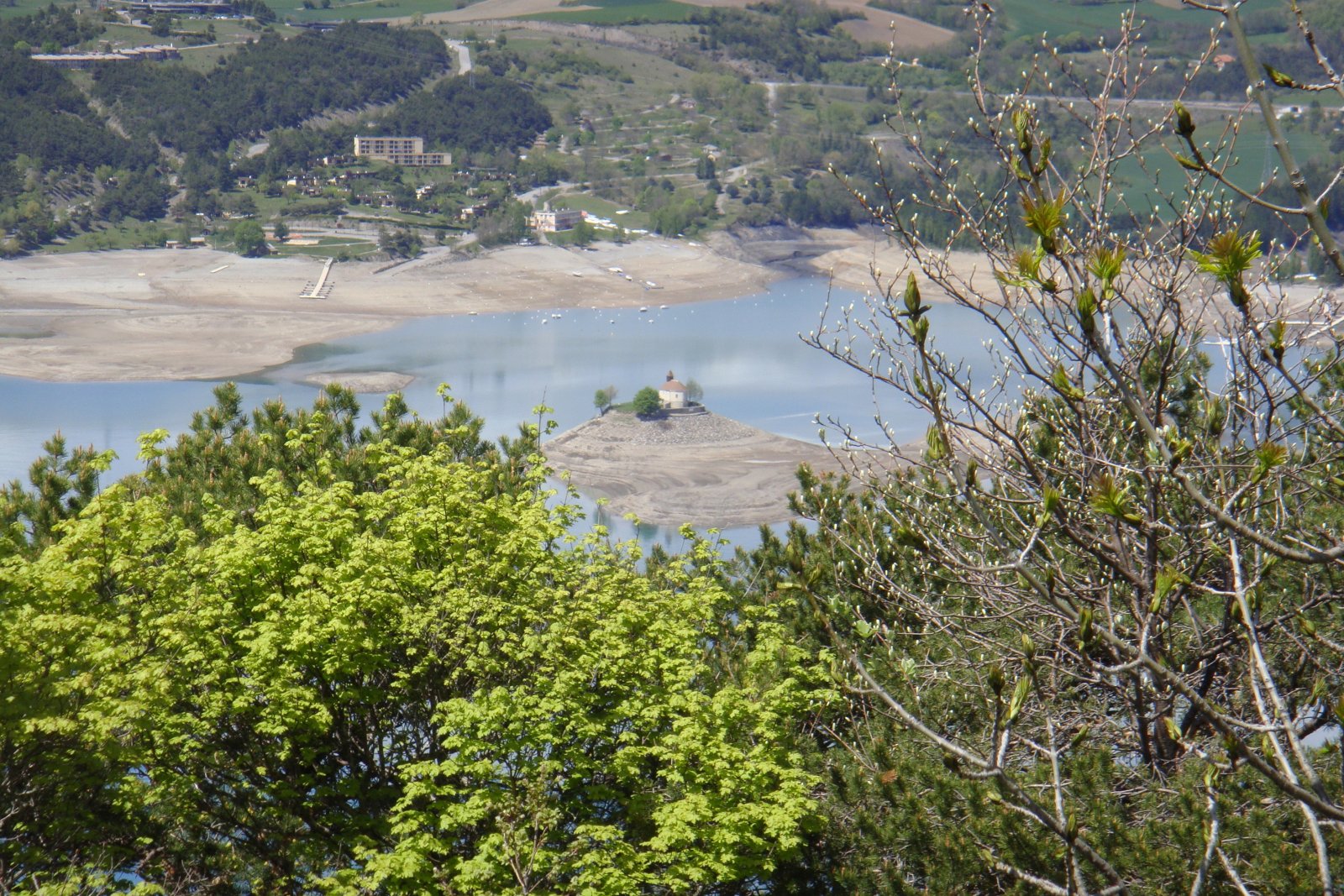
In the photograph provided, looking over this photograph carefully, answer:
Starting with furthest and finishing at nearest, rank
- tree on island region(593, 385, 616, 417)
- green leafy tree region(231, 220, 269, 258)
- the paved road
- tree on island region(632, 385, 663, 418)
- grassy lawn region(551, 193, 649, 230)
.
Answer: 1. the paved road
2. grassy lawn region(551, 193, 649, 230)
3. green leafy tree region(231, 220, 269, 258)
4. tree on island region(593, 385, 616, 417)
5. tree on island region(632, 385, 663, 418)

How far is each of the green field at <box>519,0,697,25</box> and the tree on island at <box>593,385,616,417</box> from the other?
93.6 m

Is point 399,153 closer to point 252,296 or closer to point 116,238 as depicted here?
point 116,238

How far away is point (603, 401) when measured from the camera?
38.2 meters

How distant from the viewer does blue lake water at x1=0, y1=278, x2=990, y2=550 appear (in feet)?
115

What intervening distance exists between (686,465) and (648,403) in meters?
4.41

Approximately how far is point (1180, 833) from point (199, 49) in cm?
11147

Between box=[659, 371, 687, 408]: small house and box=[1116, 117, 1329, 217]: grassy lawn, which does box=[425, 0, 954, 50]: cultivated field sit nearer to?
box=[1116, 117, 1329, 217]: grassy lawn

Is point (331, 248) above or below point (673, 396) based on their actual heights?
above

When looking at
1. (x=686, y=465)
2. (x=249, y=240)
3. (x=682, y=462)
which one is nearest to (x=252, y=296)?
(x=249, y=240)

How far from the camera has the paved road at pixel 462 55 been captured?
113 m

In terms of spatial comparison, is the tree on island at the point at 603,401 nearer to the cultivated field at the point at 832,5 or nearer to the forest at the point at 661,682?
the forest at the point at 661,682

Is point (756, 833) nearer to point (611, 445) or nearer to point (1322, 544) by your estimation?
point (1322, 544)

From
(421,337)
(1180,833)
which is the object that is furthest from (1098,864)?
(421,337)

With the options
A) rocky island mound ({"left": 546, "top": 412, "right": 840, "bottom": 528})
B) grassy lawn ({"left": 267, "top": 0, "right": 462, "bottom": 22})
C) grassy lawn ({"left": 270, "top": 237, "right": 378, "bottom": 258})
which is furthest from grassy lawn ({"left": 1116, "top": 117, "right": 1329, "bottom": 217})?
grassy lawn ({"left": 267, "top": 0, "right": 462, "bottom": 22})
